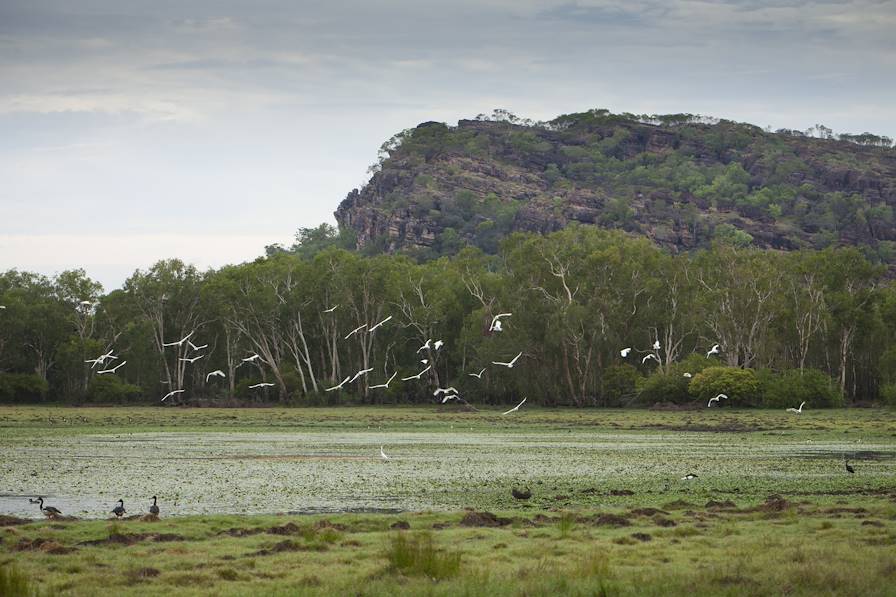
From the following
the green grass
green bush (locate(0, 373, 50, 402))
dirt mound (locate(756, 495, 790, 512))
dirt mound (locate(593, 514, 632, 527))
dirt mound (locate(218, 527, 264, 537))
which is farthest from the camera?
green bush (locate(0, 373, 50, 402))

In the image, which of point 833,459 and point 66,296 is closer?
point 833,459

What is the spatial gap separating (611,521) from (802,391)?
70613 mm

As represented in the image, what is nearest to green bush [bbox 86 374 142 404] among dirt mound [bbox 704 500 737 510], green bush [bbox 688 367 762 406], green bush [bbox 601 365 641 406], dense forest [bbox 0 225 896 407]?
dense forest [bbox 0 225 896 407]

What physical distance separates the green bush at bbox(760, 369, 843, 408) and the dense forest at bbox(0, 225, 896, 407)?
0.12 m

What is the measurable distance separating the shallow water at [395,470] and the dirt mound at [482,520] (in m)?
3.33

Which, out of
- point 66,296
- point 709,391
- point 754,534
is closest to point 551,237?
point 709,391

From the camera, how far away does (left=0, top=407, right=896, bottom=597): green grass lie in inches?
746

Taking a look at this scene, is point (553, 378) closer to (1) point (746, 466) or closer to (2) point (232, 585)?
(1) point (746, 466)

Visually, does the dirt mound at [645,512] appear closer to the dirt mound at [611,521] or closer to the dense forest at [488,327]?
the dirt mound at [611,521]

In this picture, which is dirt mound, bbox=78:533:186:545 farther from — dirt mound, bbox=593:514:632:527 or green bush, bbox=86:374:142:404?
green bush, bbox=86:374:142:404

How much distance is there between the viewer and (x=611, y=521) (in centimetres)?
2542

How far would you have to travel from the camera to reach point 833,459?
44.5 m

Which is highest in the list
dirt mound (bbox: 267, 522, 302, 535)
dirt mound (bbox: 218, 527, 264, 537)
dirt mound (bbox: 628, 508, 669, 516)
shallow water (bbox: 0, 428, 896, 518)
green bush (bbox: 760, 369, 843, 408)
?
green bush (bbox: 760, 369, 843, 408)

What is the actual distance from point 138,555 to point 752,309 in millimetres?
84600
